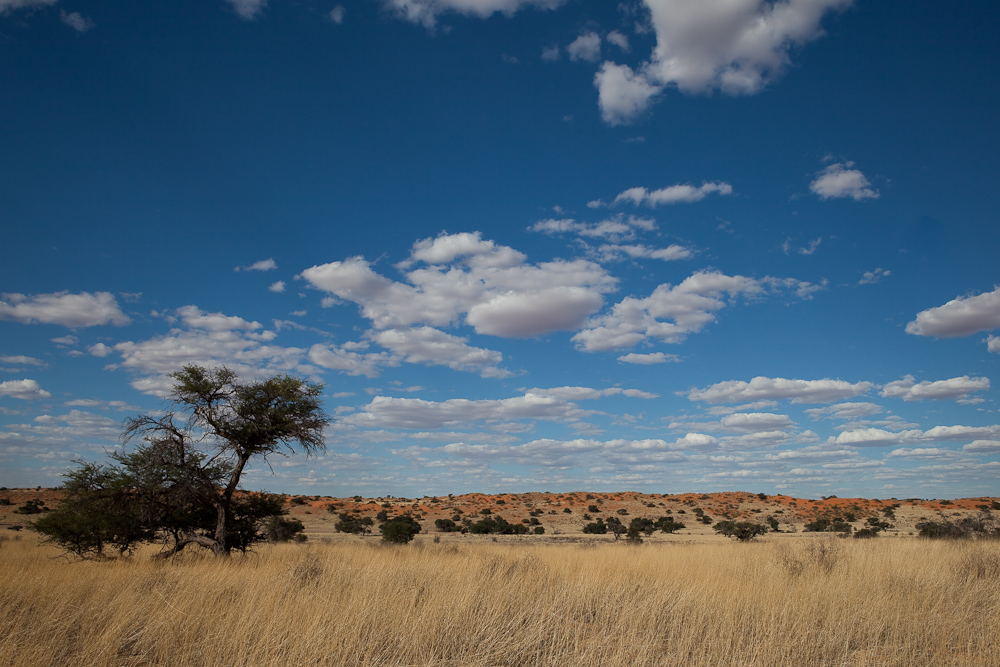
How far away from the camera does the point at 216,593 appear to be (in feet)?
28.3

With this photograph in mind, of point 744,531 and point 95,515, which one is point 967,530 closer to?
point 744,531

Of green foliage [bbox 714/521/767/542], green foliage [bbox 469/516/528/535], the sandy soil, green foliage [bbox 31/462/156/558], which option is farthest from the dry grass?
the sandy soil

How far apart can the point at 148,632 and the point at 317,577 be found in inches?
182

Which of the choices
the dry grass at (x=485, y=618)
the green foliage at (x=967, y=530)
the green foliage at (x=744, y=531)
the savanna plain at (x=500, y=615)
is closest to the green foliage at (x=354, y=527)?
the green foliage at (x=744, y=531)

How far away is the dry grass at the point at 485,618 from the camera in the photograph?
6.12 metres

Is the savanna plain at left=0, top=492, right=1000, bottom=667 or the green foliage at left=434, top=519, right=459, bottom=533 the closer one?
the savanna plain at left=0, top=492, right=1000, bottom=667

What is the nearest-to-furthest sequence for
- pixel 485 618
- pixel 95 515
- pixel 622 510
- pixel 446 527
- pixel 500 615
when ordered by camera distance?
pixel 485 618 < pixel 500 615 < pixel 95 515 < pixel 446 527 < pixel 622 510

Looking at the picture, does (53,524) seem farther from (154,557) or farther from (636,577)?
(636,577)

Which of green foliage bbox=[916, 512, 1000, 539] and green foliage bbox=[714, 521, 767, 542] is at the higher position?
green foliage bbox=[916, 512, 1000, 539]

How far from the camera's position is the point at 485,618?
7.51 metres

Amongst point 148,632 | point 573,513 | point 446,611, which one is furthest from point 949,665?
point 573,513

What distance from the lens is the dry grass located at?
6.12 m

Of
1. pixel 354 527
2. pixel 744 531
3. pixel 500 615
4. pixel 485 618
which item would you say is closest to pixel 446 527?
pixel 354 527

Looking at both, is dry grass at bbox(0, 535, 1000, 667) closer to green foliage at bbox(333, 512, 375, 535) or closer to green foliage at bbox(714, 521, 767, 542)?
green foliage at bbox(714, 521, 767, 542)
